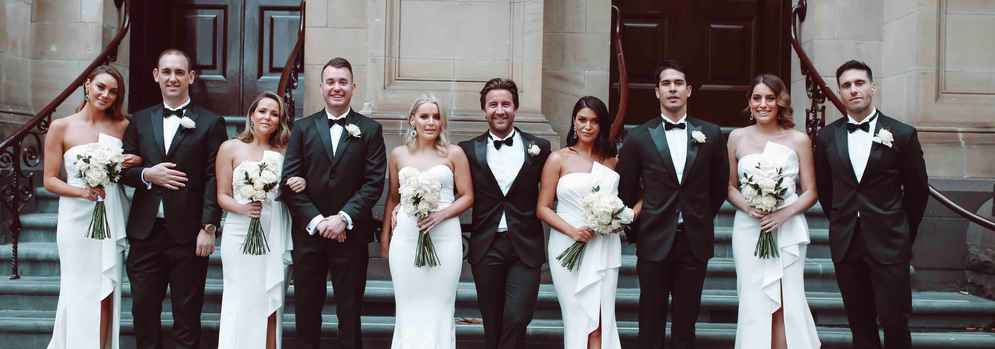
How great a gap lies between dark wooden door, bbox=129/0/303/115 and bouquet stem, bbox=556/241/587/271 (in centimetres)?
609

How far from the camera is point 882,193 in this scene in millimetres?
5449

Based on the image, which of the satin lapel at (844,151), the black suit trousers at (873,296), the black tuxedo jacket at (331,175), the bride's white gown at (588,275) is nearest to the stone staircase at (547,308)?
the black suit trousers at (873,296)

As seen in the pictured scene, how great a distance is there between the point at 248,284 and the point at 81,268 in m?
1.14

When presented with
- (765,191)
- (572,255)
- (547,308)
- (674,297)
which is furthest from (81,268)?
(765,191)

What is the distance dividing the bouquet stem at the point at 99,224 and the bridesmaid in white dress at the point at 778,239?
4.10 metres

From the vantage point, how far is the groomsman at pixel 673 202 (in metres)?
5.36

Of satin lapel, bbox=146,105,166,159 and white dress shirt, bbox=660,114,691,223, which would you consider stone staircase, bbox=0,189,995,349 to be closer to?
satin lapel, bbox=146,105,166,159

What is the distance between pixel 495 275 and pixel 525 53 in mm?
3394

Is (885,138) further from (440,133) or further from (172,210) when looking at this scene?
(172,210)

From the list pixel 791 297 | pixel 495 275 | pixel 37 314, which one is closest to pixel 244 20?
pixel 37 314

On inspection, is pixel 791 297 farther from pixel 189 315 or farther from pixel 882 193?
pixel 189 315

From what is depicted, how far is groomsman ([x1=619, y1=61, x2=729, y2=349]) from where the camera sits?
17.6 ft

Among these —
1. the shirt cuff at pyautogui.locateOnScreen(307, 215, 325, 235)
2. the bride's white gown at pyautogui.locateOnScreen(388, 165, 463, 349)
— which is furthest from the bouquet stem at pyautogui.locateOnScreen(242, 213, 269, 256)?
the bride's white gown at pyautogui.locateOnScreen(388, 165, 463, 349)

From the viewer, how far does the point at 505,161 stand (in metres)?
5.56
